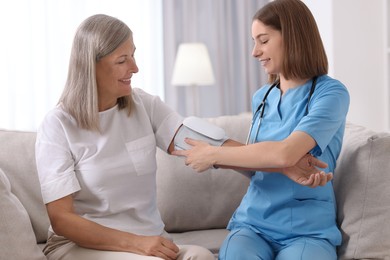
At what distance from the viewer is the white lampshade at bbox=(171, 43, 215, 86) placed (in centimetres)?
459

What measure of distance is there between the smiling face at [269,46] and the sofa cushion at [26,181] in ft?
2.97

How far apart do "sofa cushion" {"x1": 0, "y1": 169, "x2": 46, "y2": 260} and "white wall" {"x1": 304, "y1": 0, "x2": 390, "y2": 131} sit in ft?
8.69

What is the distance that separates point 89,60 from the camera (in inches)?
75.5

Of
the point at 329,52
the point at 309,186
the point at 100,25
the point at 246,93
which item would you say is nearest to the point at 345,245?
the point at 309,186

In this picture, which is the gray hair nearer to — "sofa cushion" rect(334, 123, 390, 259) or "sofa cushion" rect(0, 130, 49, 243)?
"sofa cushion" rect(0, 130, 49, 243)

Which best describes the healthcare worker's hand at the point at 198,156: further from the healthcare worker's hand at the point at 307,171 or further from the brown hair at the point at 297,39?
the brown hair at the point at 297,39

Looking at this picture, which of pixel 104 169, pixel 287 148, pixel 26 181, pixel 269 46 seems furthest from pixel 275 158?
pixel 26 181

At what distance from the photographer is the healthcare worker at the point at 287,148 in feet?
5.90

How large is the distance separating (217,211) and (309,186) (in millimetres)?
638

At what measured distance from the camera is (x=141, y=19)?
4875mm

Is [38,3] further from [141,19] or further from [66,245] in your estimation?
[66,245]

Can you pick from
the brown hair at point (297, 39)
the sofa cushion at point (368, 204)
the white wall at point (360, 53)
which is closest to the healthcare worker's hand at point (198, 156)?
the brown hair at point (297, 39)

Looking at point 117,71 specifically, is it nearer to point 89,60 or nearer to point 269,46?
point 89,60

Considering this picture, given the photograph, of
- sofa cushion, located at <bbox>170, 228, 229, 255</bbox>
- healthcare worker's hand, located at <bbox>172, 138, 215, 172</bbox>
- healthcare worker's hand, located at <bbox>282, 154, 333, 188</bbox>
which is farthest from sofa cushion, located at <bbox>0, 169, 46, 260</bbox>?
healthcare worker's hand, located at <bbox>282, 154, 333, 188</bbox>
